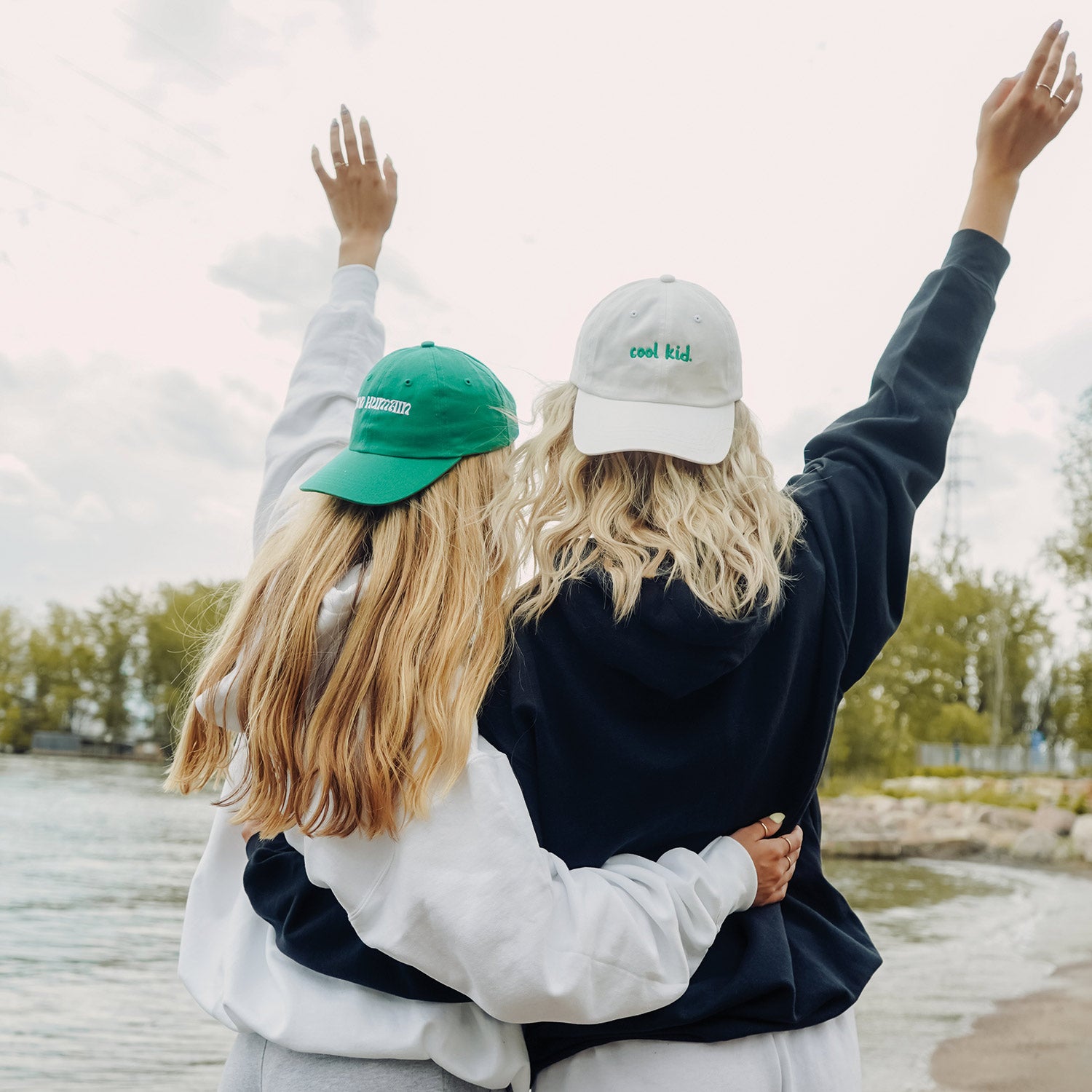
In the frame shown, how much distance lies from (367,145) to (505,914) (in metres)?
1.51

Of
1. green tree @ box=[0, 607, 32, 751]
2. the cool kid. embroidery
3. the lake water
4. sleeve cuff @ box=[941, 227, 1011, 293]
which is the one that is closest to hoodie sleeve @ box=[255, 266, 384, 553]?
the cool kid. embroidery

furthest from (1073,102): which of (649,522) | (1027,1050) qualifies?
(1027,1050)

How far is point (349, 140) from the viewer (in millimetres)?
2016

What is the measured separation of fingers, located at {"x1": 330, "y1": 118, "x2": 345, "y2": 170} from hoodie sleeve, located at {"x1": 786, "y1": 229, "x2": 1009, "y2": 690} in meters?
1.09

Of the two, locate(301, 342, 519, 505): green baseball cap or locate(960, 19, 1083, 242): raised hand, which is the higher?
locate(960, 19, 1083, 242): raised hand

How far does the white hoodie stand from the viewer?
1.06 m

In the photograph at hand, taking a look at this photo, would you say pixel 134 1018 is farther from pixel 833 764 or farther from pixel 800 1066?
pixel 833 764

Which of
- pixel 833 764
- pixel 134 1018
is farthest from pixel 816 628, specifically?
pixel 833 764

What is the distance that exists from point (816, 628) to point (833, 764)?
27.6m

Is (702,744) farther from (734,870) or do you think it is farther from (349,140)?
(349,140)

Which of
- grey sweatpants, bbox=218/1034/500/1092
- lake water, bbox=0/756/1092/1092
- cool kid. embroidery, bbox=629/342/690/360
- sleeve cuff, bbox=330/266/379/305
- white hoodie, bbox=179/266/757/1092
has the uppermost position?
sleeve cuff, bbox=330/266/379/305

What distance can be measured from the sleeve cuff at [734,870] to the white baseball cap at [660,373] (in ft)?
1.48

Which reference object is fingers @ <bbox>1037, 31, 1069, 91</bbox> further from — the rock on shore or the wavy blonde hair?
the rock on shore

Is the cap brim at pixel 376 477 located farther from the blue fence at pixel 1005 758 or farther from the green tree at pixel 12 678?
the green tree at pixel 12 678
